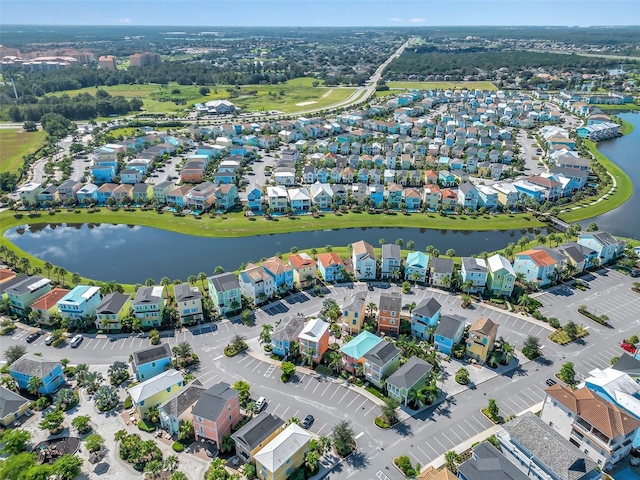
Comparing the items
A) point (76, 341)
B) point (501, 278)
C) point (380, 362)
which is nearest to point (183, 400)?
point (380, 362)

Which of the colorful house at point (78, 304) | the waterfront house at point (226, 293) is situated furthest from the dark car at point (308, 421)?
the colorful house at point (78, 304)

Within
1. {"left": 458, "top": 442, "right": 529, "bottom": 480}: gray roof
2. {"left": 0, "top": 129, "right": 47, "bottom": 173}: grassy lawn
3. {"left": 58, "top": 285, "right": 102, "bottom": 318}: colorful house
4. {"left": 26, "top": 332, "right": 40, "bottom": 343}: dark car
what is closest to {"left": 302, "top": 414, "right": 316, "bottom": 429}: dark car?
{"left": 458, "top": 442, "right": 529, "bottom": 480}: gray roof

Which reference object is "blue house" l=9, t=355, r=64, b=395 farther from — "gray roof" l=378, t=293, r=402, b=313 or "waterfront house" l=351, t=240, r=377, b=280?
"waterfront house" l=351, t=240, r=377, b=280

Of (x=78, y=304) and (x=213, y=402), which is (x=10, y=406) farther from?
(x=213, y=402)

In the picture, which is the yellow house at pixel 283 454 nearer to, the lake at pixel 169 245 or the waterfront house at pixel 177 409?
the waterfront house at pixel 177 409

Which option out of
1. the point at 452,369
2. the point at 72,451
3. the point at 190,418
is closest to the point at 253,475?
the point at 190,418
